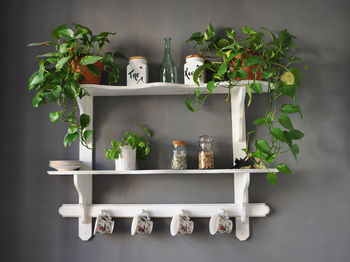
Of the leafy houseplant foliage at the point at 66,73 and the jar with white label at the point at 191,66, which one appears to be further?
the jar with white label at the point at 191,66

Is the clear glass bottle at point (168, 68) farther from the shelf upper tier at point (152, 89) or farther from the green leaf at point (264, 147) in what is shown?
the green leaf at point (264, 147)

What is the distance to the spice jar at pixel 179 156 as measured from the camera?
1.32m

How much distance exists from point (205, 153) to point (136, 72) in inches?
18.1

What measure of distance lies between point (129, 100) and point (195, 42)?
1.36 feet

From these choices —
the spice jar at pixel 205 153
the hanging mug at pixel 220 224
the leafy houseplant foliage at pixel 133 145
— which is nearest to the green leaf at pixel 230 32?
the spice jar at pixel 205 153

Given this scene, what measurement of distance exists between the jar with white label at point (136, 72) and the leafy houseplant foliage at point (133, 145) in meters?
0.21

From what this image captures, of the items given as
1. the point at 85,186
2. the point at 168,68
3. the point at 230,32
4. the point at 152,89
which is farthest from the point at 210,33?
the point at 85,186

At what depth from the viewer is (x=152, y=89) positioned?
1347mm

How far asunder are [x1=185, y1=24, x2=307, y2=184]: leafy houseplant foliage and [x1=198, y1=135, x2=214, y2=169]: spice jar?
15cm

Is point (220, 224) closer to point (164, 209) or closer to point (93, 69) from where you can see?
point (164, 209)

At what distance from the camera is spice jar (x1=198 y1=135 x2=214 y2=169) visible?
132 centimetres

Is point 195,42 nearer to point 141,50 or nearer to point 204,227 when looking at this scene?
point 141,50

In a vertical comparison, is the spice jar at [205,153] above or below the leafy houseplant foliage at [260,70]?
below
